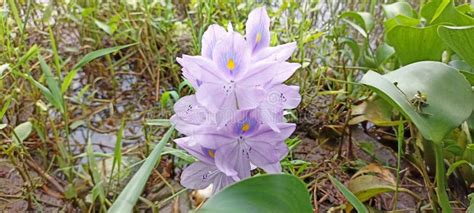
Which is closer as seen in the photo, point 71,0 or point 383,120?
point 383,120

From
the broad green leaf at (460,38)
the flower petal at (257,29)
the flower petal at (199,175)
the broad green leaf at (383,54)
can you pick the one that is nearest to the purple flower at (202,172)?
the flower petal at (199,175)

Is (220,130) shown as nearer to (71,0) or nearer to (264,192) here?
(264,192)

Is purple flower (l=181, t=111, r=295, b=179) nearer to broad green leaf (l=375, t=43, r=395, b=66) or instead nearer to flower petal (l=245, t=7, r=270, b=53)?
flower petal (l=245, t=7, r=270, b=53)

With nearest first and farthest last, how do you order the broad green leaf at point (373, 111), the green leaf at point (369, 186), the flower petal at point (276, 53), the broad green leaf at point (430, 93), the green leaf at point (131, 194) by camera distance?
the green leaf at point (131, 194)
the flower petal at point (276, 53)
the broad green leaf at point (430, 93)
the green leaf at point (369, 186)
the broad green leaf at point (373, 111)

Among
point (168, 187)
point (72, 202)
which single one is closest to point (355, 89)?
point (168, 187)

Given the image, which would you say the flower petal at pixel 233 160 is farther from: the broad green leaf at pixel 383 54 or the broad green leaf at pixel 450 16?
the broad green leaf at pixel 383 54

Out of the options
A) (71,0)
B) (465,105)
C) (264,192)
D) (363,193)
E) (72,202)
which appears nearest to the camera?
(264,192)

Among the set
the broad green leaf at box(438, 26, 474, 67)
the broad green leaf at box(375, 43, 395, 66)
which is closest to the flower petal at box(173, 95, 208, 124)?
the broad green leaf at box(438, 26, 474, 67)
